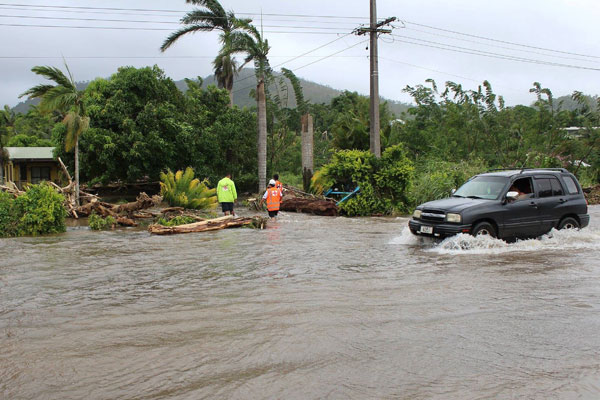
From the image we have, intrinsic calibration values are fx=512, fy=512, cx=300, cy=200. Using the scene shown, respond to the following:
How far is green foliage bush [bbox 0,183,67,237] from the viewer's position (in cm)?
1450

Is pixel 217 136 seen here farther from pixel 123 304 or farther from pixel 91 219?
pixel 123 304

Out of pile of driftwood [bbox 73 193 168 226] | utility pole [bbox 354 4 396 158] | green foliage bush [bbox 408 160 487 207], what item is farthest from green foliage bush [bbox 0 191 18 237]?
green foliage bush [bbox 408 160 487 207]

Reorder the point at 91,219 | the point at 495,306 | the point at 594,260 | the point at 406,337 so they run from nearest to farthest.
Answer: the point at 406,337
the point at 495,306
the point at 594,260
the point at 91,219

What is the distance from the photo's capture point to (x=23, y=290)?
7773 millimetres

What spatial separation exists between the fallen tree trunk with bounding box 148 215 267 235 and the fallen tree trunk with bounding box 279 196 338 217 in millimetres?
5399

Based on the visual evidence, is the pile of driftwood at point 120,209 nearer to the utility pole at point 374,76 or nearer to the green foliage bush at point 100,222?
the green foliage bush at point 100,222

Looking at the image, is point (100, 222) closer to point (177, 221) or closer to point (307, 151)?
point (177, 221)

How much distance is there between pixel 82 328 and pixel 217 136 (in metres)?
24.2

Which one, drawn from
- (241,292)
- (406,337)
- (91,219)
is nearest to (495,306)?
(406,337)

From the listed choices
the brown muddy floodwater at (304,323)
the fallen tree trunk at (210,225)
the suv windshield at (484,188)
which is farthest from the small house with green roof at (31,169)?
the suv windshield at (484,188)

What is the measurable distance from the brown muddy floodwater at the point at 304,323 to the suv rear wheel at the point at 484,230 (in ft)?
0.74

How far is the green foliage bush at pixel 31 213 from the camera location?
14.5 m

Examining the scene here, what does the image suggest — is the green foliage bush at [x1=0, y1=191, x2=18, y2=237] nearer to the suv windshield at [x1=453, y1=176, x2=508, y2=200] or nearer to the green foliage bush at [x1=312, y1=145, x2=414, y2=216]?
the green foliage bush at [x1=312, y1=145, x2=414, y2=216]

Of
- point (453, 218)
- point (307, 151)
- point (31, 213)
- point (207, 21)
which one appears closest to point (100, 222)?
point (31, 213)
